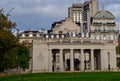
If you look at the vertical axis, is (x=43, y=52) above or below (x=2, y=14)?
below

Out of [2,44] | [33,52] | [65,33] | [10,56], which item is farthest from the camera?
[65,33]

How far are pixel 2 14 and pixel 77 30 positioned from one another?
117551 mm

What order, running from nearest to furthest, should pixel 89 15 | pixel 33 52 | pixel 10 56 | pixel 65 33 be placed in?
1. pixel 10 56
2. pixel 33 52
3. pixel 65 33
4. pixel 89 15

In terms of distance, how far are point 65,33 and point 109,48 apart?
57.8 metres

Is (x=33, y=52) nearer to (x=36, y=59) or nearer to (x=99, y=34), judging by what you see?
(x=36, y=59)

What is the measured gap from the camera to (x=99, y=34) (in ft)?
562

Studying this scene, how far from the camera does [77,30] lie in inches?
7018

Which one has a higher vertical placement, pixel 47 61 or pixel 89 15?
pixel 89 15

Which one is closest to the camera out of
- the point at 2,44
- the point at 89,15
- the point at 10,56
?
the point at 2,44

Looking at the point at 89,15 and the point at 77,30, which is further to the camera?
the point at 89,15

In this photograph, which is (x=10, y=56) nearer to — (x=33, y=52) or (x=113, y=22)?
(x=33, y=52)

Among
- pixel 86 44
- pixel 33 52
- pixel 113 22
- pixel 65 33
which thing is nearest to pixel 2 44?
pixel 33 52

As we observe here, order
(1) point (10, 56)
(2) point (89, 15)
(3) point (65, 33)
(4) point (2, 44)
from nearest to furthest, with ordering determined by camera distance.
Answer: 1. (4) point (2, 44)
2. (1) point (10, 56)
3. (3) point (65, 33)
4. (2) point (89, 15)

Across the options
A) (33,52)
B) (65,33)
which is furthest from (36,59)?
(65,33)
